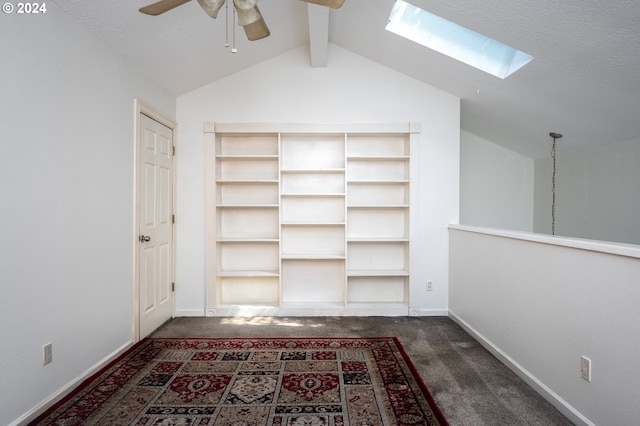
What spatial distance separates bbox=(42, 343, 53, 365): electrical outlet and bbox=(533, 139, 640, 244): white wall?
4.75 m

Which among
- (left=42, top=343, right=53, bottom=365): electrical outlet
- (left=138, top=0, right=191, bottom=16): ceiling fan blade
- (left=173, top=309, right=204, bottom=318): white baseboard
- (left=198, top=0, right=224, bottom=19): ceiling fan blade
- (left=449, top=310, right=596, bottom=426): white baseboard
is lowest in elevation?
(left=173, top=309, right=204, bottom=318): white baseboard

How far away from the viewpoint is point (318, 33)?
9.45ft

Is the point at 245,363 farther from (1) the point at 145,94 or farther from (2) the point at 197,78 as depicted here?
(2) the point at 197,78

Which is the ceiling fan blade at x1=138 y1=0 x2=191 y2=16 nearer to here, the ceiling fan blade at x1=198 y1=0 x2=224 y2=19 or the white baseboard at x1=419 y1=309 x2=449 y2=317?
the ceiling fan blade at x1=198 y1=0 x2=224 y2=19

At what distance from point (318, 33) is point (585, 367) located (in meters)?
3.14

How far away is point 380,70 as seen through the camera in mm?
3551

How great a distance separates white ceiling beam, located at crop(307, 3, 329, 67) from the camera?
2512 millimetres

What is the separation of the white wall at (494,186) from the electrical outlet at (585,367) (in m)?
2.87

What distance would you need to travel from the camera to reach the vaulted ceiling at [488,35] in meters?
1.98

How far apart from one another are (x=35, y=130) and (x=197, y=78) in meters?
1.89

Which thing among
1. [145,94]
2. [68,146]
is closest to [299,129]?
[145,94]

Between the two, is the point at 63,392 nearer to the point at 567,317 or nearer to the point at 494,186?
the point at 567,317

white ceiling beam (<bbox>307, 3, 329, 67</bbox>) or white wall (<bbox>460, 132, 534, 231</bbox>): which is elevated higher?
white ceiling beam (<bbox>307, 3, 329, 67</bbox>)

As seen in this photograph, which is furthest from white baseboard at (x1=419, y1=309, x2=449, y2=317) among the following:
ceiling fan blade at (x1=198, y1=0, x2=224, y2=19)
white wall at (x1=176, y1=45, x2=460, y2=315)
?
ceiling fan blade at (x1=198, y1=0, x2=224, y2=19)
